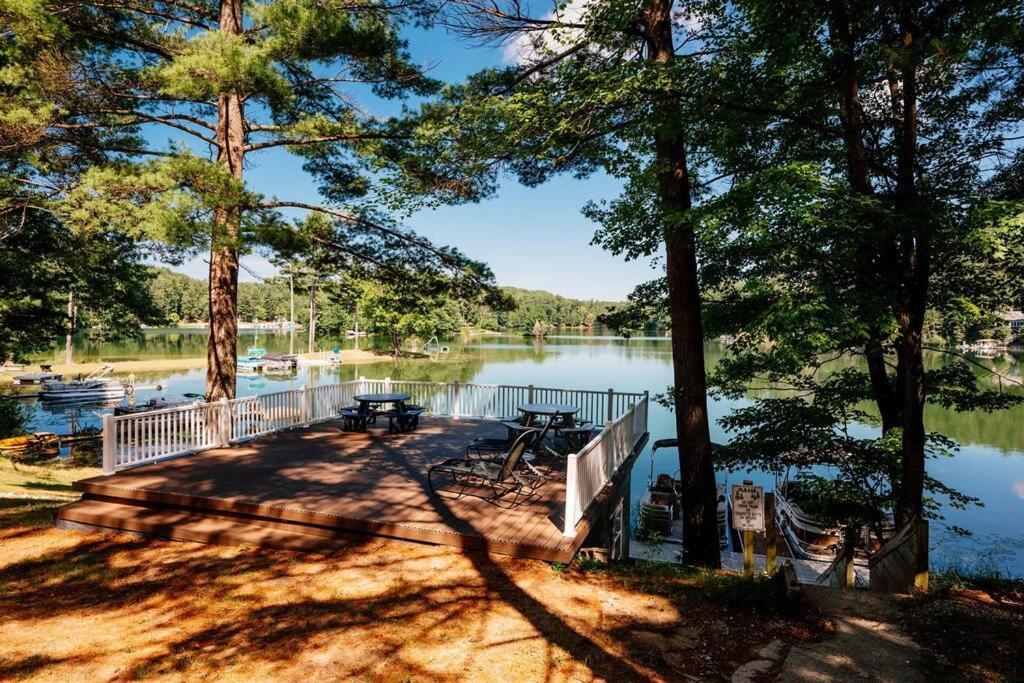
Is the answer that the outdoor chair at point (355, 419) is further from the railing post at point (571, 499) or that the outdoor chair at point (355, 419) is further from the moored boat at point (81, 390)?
the moored boat at point (81, 390)

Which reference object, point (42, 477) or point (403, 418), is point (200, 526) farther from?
point (42, 477)

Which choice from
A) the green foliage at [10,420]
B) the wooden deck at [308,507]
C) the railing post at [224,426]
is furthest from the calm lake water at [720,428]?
the railing post at [224,426]

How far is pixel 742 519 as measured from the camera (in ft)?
15.6

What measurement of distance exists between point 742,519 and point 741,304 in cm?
387

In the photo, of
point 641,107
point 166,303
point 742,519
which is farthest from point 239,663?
point 166,303

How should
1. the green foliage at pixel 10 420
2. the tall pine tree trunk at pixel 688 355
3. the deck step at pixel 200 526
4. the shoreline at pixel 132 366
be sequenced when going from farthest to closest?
the shoreline at pixel 132 366 → the green foliage at pixel 10 420 → the tall pine tree trunk at pixel 688 355 → the deck step at pixel 200 526

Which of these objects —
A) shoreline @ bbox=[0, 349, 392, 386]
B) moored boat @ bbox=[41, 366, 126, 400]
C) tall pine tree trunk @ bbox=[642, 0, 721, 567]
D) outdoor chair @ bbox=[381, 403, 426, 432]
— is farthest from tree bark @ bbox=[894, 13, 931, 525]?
shoreline @ bbox=[0, 349, 392, 386]

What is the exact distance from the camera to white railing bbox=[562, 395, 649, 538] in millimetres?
5047

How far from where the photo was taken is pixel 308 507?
564 cm

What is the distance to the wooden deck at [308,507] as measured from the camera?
5203 mm

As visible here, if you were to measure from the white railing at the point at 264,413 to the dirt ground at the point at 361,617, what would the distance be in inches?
76.6

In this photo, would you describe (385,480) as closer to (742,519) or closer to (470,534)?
(470,534)

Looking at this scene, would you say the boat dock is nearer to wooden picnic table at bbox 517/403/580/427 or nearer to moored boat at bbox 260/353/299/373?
wooden picnic table at bbox 517/403/580/427

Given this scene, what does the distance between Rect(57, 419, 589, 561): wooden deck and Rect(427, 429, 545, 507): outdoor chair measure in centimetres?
18
